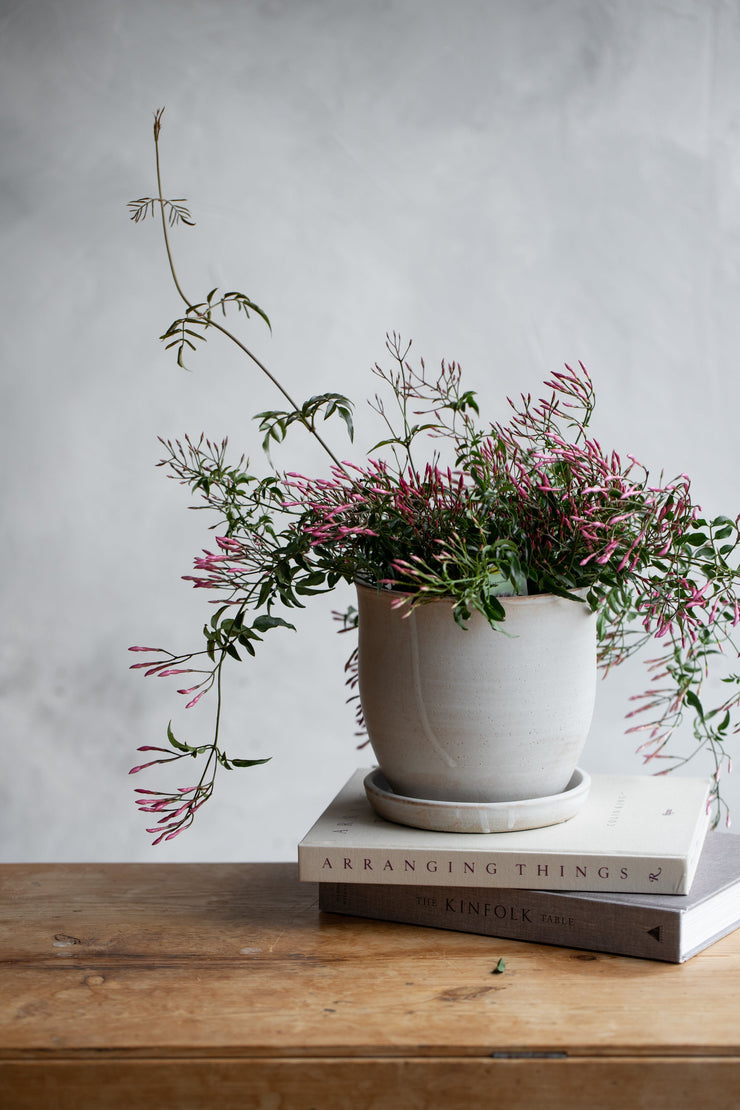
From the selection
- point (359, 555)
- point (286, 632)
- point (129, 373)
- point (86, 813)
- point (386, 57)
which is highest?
point (386, 57)

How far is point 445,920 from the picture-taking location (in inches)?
33.1

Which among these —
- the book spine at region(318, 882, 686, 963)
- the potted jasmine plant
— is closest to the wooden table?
the book spine at region(318, 882, 686, 963)

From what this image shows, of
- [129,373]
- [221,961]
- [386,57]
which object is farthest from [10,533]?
[221,961]

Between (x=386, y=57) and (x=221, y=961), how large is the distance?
1.43 metres

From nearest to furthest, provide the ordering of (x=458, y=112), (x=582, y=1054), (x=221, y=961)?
(x=582, y=1054)
(x=221, y=961)
(x=458, y=112)

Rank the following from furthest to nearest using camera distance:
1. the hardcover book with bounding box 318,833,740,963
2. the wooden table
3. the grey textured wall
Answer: the grey textured wall
the hardcover book with bounding box 318,833,740,963
the wooden table

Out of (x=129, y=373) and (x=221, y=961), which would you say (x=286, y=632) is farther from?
(x=221, y=961)

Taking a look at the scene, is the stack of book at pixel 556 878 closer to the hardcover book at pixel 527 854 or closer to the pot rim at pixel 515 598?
the hardcover book at pixel 527 854

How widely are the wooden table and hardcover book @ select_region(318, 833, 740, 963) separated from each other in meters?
0.01

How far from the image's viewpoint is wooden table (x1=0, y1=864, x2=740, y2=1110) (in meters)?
0.66

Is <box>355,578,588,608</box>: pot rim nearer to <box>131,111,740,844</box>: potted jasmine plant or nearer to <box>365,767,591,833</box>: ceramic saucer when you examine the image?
<box>131,111,740,844</box>: potted jasmine plant

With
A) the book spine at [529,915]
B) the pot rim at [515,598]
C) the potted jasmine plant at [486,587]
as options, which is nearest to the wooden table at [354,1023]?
the book spine at [529,915]

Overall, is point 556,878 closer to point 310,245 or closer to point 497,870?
point 497,870

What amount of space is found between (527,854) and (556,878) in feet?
0.10
